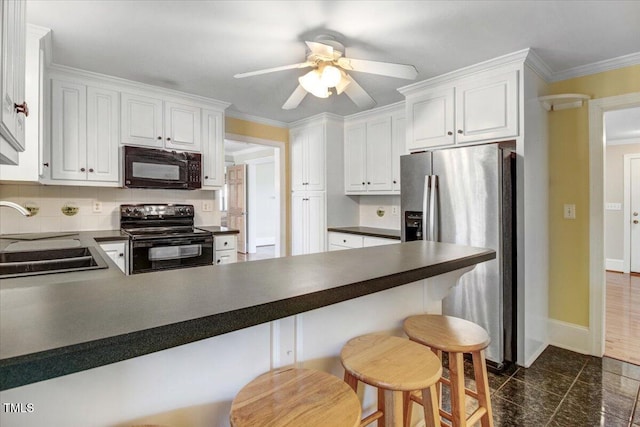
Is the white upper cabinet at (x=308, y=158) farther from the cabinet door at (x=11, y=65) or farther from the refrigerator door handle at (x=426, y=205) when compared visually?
the cabinet door at (x=11, y=65)

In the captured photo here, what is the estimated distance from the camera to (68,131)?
262cm

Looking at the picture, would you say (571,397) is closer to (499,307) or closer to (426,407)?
(499,307)

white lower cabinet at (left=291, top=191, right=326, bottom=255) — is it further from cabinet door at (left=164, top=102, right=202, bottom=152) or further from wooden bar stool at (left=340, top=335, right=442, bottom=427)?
wooden bar stool at (left=340, top=335, right=442, bottom=427)

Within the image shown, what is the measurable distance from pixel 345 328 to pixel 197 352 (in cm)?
57

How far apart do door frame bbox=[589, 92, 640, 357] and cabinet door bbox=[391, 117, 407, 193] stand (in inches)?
61.6

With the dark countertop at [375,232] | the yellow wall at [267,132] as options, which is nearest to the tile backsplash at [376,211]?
the dark countertop at [375,232]

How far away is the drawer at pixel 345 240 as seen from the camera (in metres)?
3.56

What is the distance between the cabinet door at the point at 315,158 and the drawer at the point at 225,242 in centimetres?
129

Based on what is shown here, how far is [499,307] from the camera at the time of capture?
234 centimetres

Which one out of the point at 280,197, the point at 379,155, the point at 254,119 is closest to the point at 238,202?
the point at 280,197

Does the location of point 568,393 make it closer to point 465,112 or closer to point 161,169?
point 465,112

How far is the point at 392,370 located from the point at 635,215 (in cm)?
654

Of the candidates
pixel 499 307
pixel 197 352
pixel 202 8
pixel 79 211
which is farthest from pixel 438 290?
pixel 79 211

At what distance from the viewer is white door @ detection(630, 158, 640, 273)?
524cm
